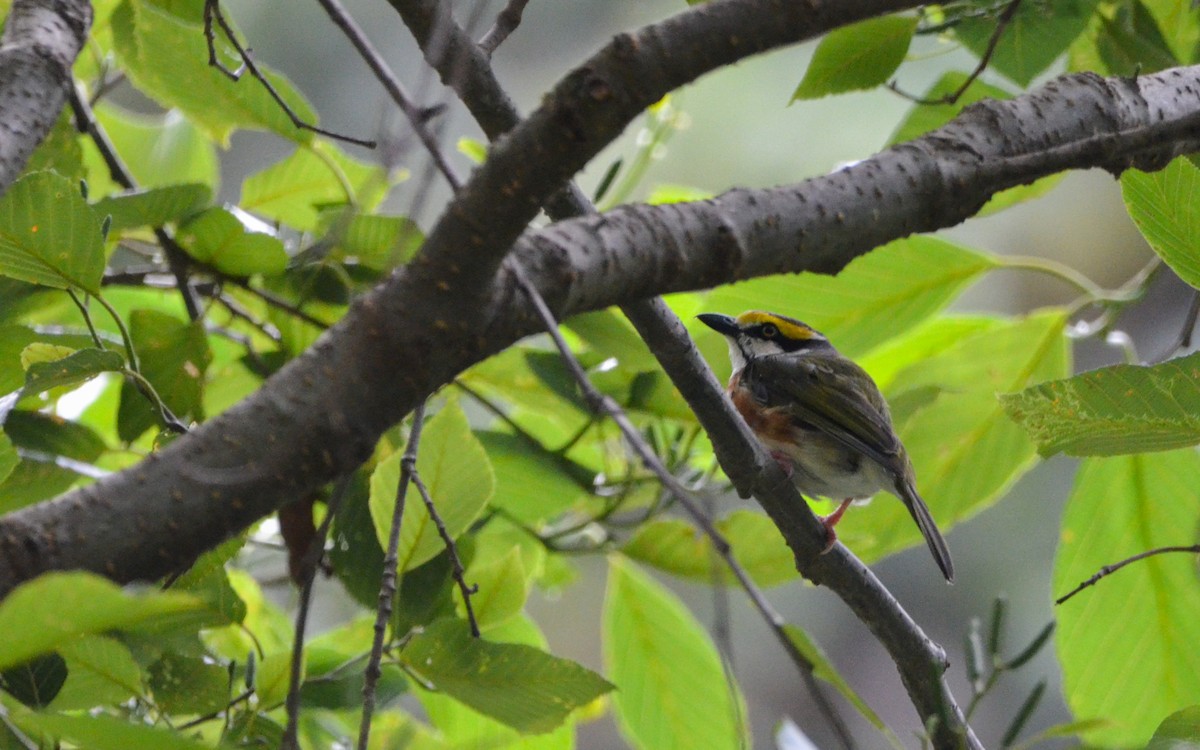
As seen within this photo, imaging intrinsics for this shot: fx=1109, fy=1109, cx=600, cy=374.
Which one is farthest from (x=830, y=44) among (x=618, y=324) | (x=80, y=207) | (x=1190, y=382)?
(x=80, y=207)

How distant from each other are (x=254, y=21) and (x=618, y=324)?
801 cm

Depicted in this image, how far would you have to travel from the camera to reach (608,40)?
1.26 metres

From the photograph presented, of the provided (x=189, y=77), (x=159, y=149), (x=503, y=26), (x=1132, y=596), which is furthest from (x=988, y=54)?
(x=159, y=149)

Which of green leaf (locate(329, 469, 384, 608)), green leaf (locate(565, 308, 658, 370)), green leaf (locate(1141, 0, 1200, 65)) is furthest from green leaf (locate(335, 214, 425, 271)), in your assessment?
green leaf (locate(1141, 0, 1200, 65))

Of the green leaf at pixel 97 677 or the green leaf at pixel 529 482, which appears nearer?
the green leaf at pixel 97 677

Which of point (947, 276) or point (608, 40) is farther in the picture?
point (947, 276)

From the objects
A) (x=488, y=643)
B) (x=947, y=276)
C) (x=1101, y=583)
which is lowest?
(x=1101, y=583)

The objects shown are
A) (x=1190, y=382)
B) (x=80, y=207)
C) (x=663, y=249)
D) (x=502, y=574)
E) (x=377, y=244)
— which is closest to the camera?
(x=663, y=249)

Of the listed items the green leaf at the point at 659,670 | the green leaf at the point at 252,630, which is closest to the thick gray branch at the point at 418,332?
the green leaf at the point at 659,670

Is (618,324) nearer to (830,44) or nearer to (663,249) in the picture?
(830,44)

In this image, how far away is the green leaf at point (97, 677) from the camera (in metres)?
1.67

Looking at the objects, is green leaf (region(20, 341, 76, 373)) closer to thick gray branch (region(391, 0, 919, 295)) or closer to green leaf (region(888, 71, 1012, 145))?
thick gray branch (region(391, 0, 919, 295))

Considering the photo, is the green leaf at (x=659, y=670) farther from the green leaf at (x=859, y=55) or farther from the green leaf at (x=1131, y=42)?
the green leaf at (x=1131, y=42)

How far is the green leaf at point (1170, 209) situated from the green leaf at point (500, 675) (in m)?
1.14
